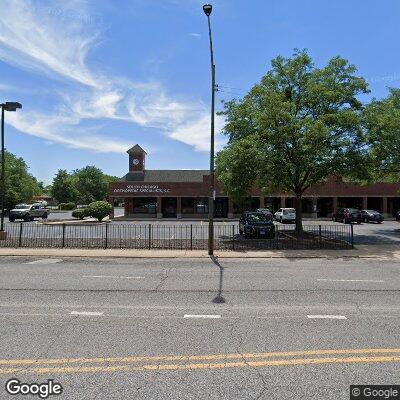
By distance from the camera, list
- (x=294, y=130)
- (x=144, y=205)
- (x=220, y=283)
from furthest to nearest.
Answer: (x=144, y=205)
(x=294, y=130)
(x=220, y=283)

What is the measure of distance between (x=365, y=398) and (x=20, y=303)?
6.71 metres

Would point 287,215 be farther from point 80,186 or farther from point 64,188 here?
point 80,186

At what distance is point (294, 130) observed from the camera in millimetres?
20281

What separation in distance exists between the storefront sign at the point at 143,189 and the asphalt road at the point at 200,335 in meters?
38.6

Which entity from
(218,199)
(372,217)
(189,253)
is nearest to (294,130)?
(189,253)

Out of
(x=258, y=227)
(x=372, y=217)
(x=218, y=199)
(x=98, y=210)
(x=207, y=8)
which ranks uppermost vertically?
(x=207, y=8)

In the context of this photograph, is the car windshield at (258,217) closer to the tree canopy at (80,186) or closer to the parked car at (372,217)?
the parked car at (372,217)

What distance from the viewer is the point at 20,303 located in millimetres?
8023

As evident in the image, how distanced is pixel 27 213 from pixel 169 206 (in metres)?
17.1

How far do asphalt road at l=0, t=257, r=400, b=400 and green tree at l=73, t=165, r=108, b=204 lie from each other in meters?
96.3

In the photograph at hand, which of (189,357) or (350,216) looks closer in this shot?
(189,357)

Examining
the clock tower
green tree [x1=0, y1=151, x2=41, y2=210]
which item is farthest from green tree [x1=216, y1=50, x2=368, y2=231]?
green tree [x1=0, y1=151, x2=41, y2=210]

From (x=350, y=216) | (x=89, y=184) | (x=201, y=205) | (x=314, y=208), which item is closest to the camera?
(x=350, y=216)
